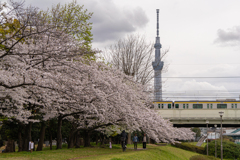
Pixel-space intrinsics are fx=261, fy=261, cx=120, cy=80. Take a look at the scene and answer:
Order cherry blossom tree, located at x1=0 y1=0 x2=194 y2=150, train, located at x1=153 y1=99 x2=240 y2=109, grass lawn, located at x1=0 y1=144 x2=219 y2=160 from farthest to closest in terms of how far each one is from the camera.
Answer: train, located at x1=153 y1=99 x2=240 y2=109 < grass lawn, located at x1=0 y1=144 x2=219 y2=160 < cherry blossom tree, located at x1=0 y1=0 x2=194 y2=150

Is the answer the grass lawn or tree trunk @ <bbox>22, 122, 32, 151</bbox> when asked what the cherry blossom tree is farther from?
the grass lawn

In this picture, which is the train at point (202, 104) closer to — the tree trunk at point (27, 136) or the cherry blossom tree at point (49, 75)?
the cherry blossom tree at point (49, 75)

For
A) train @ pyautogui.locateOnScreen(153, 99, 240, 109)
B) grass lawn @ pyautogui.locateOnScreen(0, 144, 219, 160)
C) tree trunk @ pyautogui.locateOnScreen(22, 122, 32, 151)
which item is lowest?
grass lawn @ pyautogui.locateOnScreen(0, 144, 219, 160)

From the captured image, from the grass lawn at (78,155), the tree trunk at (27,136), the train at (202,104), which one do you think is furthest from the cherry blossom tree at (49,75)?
the train at (202,104)

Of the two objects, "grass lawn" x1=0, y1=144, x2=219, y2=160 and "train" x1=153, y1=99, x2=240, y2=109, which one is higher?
"train" x1=153, y1=99, x2=240, y2=109

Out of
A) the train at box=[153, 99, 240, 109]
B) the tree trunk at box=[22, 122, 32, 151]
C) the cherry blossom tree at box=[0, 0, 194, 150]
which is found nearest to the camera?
the cherry blossom tree at box=[0, 0, 194, 150]

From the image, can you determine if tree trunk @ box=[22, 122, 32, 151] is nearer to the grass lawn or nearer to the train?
the grass lawn

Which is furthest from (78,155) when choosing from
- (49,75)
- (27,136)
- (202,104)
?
(202,104)

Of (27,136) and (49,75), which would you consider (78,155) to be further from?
(49,75)

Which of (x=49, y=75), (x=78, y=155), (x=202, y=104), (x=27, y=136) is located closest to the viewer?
(x=49, y=75)

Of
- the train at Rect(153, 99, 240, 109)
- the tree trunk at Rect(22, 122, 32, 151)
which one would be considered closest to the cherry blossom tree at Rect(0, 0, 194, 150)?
the tree trunk at Rect(22, 122, 32, 151)

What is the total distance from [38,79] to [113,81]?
644cm

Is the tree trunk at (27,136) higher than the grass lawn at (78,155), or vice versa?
the tree trunk at (27,136)

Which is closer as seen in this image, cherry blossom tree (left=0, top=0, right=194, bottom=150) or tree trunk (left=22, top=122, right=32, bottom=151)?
cherry blossom tree (left=0, top=0, right=194, bottom=150)
